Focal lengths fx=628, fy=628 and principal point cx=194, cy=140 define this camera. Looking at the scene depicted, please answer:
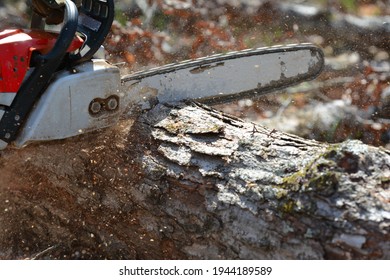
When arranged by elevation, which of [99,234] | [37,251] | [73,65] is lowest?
[37,251]

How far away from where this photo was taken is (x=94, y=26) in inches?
105

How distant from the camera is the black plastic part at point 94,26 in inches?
102

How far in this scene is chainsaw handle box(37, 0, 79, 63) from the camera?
2447 millimetres

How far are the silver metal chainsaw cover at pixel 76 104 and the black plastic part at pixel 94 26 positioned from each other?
0.15 feet

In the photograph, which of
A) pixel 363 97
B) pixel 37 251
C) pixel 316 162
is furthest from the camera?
pixel 363 97

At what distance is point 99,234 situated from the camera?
282 cm

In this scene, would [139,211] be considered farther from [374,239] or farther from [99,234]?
[374,239]

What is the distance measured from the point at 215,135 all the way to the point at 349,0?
2.73 m

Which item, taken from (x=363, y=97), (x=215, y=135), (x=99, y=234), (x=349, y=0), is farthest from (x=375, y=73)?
(x=99, y=234)

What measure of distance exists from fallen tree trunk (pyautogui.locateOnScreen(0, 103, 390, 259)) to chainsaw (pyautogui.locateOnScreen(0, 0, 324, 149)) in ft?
0.37

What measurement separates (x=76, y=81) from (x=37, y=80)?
0.15m

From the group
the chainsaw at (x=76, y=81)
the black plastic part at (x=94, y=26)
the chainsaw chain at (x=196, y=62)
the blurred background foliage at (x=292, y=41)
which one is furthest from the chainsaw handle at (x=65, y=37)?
the blurred background foliage at (x=292, y=41)

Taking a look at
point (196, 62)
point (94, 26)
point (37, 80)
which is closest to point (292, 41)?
point (196, 62)

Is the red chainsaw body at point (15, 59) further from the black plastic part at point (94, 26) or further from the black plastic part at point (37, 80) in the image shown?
the black plastic part at point (94, 26)
